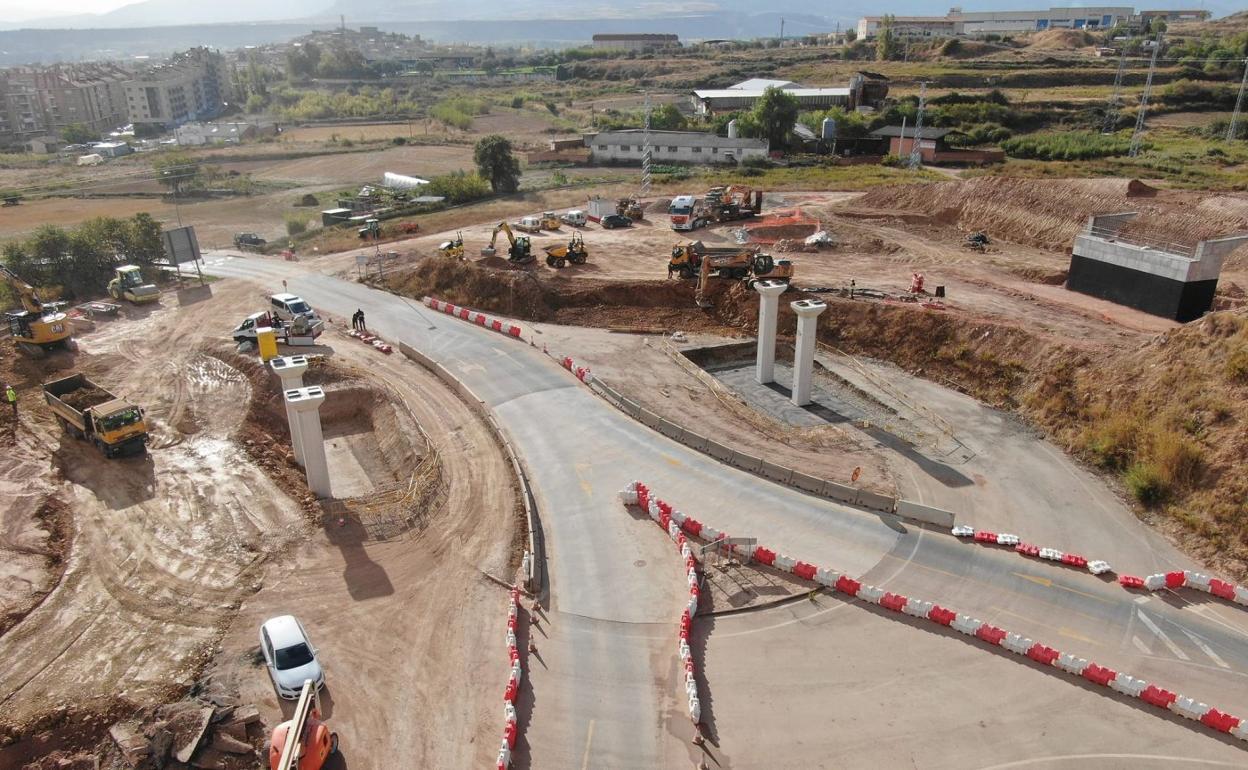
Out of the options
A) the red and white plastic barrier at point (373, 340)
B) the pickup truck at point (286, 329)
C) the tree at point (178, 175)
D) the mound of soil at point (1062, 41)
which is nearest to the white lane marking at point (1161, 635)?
the red and white plastic barrier at point (373, 340)

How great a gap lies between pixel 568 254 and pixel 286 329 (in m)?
16.0

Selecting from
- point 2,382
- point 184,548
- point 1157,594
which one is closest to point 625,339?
point 184,548

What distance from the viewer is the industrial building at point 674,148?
260 feet

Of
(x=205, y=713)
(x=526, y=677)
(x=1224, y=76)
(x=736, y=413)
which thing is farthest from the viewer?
(x=1224, y=76)

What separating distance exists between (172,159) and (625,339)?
248 feet

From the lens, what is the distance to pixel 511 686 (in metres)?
17.7

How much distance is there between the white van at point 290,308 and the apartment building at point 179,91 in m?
130

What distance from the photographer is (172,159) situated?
89.8 meters

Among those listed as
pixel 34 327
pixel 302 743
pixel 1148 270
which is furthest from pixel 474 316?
pixel 1148 270

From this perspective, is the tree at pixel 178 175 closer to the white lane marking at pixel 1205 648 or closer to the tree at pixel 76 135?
the tree at pixel 76 135

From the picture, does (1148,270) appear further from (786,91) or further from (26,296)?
(786,91)

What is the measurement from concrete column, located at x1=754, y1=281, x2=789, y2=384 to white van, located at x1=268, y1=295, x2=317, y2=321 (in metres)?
20.9

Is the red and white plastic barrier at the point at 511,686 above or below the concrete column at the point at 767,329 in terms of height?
below

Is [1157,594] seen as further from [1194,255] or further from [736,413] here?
[1194,255]
